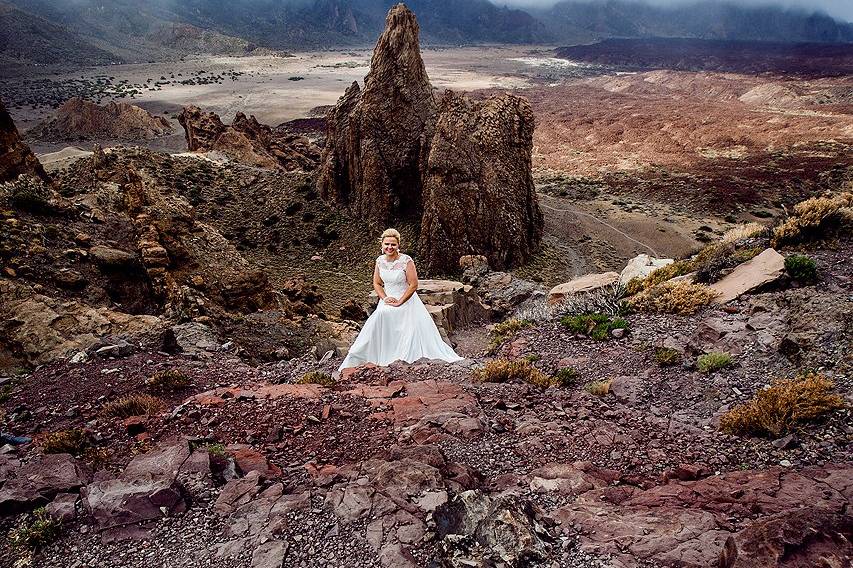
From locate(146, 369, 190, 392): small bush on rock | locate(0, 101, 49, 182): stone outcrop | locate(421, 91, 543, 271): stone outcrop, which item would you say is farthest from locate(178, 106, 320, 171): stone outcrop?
locate(146, 369, 190, 392): small bush on rock

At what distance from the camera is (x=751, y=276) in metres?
10.3

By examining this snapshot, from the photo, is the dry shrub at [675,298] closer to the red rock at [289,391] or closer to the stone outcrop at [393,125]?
the red rock at [289,391]

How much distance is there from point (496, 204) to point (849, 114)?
60.7 meters

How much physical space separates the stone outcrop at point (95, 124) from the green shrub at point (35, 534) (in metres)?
67.1

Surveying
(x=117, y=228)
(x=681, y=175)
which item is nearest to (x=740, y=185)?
(x=681, y=175)

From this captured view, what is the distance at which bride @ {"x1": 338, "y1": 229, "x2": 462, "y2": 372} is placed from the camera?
941 centimetres

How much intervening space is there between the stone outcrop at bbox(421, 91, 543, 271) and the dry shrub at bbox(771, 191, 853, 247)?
15486 millimetres

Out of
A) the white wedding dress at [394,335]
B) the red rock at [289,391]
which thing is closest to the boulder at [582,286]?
the white wedding dress at [394,335]

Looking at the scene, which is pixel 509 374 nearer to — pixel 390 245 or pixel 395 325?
pixel 395 325

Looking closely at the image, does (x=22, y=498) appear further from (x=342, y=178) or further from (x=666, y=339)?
(x=342, y=178)

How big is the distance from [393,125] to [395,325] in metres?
21.4

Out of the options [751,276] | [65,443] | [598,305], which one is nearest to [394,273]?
[598,305]

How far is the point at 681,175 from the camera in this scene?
148ft

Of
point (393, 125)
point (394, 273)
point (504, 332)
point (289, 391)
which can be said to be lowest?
point (504, 332)
